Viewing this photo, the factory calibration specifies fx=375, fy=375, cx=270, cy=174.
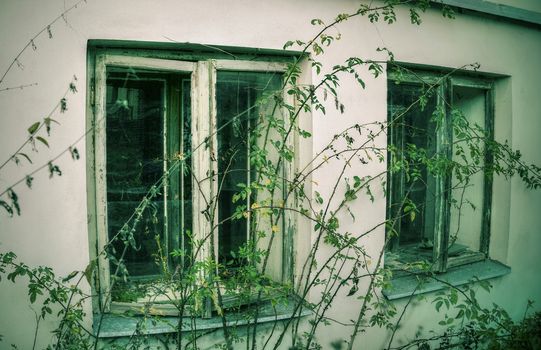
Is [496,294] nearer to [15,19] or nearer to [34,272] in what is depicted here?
[34,272]

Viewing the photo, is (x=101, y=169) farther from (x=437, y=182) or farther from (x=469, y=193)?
(x=469, y=193)

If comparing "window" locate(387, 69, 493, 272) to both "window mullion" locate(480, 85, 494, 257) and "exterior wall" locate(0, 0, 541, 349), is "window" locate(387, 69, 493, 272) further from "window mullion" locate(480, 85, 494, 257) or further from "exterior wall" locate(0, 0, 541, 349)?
"exterior wall" locate(0, 0, 541, 349)

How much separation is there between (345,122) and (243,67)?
809 mm

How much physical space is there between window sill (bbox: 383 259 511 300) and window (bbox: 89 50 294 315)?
0.95m

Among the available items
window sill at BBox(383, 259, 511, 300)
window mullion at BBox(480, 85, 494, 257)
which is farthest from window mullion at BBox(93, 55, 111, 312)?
window mullion at BBox(480, 85, 494, 257)

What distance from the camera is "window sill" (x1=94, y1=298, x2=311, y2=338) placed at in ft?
7.22

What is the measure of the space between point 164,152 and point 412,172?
2.12 m

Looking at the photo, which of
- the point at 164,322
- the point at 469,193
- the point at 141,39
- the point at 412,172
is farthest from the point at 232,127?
the point at 469,193

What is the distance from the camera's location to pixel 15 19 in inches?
77.8

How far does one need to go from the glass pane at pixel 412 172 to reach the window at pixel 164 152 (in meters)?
1.12

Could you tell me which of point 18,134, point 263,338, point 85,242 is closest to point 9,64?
point 18,134

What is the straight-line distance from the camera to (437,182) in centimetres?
335

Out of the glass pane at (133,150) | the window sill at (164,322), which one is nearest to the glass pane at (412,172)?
the window sill at (164,322)

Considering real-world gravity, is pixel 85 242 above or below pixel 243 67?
below
